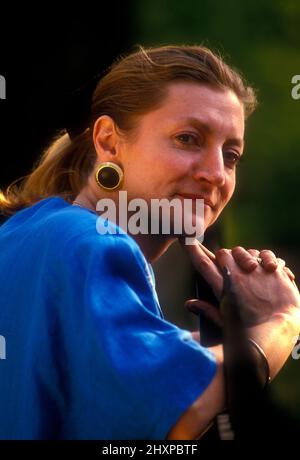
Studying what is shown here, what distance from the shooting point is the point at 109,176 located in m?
1.59

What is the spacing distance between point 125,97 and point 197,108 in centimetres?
16

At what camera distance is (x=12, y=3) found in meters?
3.06

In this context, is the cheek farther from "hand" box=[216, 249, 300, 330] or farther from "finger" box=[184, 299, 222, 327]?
"finger" box=[184, 299, 222, 327]

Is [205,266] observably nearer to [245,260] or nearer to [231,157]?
[245,260]

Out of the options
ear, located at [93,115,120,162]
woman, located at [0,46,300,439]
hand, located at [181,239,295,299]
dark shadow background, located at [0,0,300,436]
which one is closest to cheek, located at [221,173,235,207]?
woman, located at [0,46,300,439]

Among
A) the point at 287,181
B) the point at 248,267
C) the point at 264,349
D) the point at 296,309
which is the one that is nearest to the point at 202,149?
the point at 248,267

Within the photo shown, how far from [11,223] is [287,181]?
2.02 metres

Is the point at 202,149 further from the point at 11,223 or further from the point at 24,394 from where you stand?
the point at 24,394

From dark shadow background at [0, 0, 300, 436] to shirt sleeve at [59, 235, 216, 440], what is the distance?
1.72m

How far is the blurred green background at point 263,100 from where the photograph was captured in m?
3.31

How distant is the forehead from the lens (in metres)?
1.56

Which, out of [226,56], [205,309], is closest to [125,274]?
[205,309]

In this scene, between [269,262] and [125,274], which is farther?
[269,262]

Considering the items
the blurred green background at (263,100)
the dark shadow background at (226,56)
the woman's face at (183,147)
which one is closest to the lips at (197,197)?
the woman's face at (183,147)
